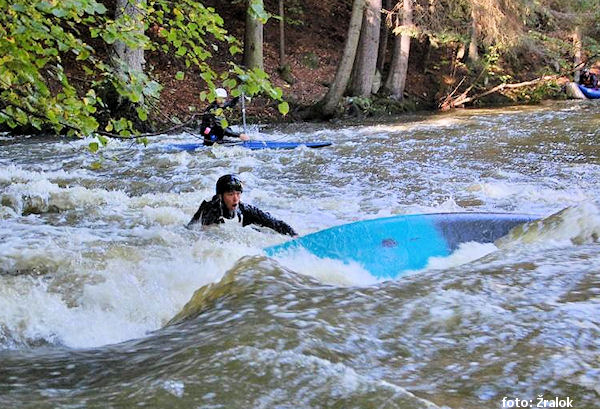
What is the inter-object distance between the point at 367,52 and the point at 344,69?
128 centimetres

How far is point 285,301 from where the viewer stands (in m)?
2.85

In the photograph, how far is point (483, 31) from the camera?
1802 cm

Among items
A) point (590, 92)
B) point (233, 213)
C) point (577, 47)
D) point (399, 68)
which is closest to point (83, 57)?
point (233, 213)

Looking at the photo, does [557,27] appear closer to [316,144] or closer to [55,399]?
[316,144]

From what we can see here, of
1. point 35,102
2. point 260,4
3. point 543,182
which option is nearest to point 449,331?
point 260,4

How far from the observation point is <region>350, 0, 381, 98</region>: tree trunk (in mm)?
16562

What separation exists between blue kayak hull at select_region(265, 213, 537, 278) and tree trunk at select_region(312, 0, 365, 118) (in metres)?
11.3

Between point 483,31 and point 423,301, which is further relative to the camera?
point 483,31

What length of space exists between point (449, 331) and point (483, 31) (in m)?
17.3

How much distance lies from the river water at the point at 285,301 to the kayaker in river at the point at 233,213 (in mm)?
149

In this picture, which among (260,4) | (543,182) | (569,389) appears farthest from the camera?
(543,182)

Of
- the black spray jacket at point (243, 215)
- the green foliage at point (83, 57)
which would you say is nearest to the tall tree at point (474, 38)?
the black spray jacket at point (243, 215)

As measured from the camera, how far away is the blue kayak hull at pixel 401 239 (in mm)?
4922

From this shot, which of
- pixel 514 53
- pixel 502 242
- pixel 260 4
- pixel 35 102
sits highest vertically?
pixel 514 53
